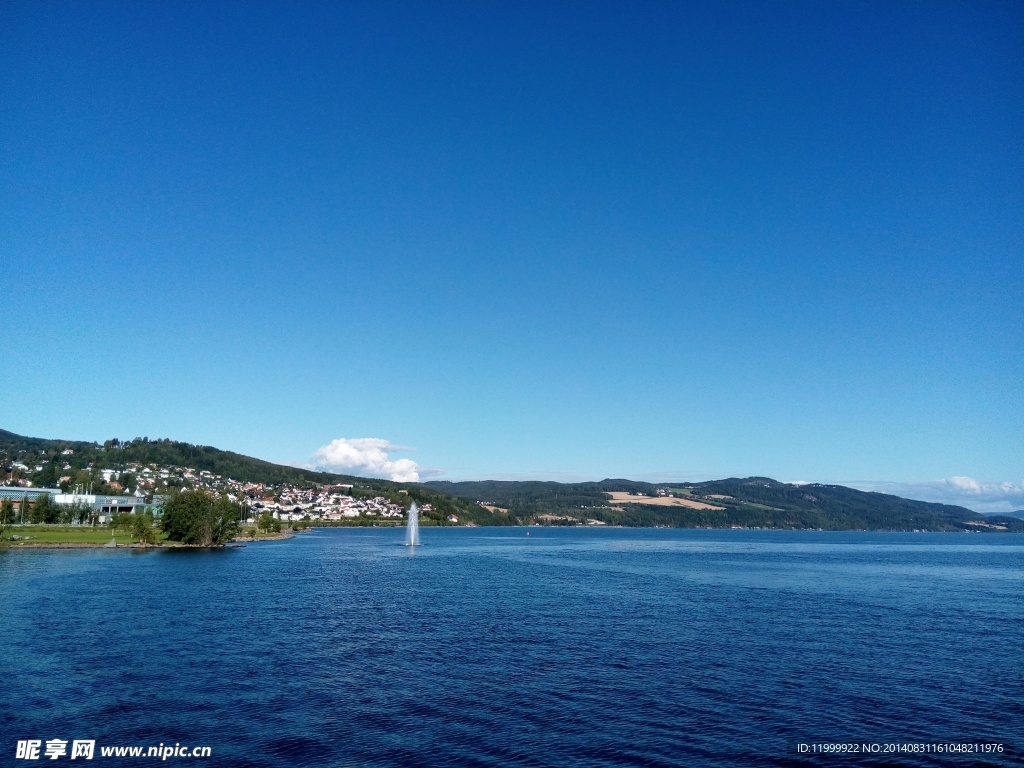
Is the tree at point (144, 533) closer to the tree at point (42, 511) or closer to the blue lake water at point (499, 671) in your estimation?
the tree at point (42, 511)

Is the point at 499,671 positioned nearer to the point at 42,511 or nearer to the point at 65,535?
the point at 65,535

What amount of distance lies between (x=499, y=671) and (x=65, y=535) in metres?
133

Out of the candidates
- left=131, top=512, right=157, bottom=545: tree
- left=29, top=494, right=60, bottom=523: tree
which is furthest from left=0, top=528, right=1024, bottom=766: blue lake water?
left=29, top=494, right=60, bottom=523: tree

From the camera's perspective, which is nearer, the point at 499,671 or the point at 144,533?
the point at 499,671

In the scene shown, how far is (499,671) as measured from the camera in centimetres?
3688

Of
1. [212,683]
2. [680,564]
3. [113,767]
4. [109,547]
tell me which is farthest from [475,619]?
[109,547]

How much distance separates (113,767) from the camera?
23594mm

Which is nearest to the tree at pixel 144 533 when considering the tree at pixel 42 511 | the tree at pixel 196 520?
the tree at pixel 196 520

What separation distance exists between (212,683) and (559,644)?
21298 millimetres

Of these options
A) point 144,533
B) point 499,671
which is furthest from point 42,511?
point 499,671

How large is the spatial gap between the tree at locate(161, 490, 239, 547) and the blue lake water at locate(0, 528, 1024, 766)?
52.9 m

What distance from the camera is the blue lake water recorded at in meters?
26.6

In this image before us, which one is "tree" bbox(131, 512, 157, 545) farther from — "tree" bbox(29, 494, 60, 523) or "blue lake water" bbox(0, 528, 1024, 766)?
"blue lake water" bbox(0, 528, 1024, 766)

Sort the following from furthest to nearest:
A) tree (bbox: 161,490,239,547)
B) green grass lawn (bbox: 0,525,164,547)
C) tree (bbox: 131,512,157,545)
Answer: tree (bbox: 161,490,239,547)
tree (bbox: 131,512,157,545)
green grass lawn (bbox: 0,525,164,547)
